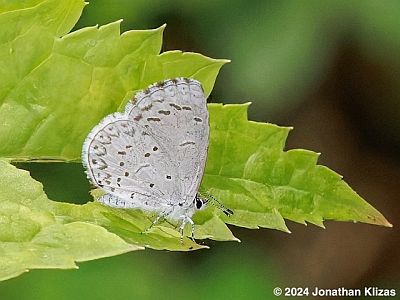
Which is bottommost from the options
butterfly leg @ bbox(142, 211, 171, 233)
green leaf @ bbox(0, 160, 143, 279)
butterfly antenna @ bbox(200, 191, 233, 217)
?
butterfly leg @ bbox(142, 211, 171, 233)

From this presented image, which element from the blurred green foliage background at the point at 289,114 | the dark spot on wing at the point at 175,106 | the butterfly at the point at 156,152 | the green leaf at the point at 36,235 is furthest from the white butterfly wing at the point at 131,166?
the blurred green foliage background at the point at 289,114

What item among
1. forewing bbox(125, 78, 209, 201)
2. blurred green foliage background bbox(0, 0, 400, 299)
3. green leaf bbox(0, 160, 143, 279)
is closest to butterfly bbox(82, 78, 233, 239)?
forewing bbox(125, 78, 209, 201)

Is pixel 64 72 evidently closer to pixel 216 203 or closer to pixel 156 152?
pixel 156 152

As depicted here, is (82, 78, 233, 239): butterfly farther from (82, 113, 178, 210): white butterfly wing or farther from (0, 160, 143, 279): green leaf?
(0, 160, 143, 279): green leaf

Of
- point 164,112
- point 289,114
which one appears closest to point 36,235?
point 164,112

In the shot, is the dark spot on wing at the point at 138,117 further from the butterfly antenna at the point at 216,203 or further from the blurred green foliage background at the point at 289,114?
the blurred green foliage background at the point at 289,114

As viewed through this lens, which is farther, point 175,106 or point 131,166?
point 131,166
